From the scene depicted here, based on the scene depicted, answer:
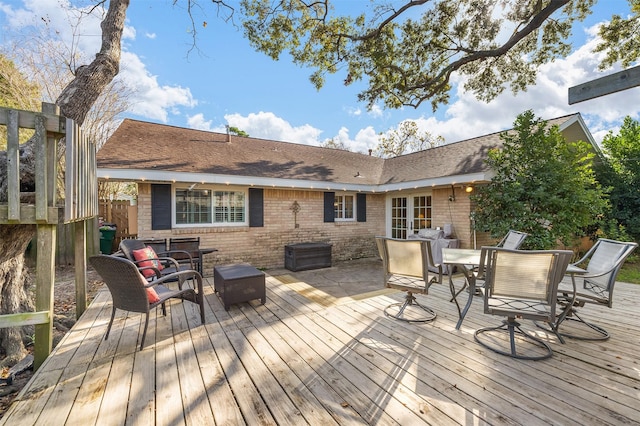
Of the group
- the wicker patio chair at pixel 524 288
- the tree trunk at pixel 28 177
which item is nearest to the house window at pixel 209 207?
the tree trunk at pixel 28 177

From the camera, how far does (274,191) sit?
7852 mm

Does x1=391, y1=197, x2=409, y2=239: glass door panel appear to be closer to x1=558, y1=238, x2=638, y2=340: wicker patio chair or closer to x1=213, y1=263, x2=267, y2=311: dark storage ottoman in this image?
x1=558, y1=238, x2=638, y2=340: wicker patio chair

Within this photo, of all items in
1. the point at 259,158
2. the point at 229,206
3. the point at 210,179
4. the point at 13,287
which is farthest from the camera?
the point at 259,158

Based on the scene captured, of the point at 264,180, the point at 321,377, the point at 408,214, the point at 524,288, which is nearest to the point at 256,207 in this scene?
the point at 264,180

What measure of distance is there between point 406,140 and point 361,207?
17.4 metres

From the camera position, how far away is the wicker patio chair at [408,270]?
11.1 feet

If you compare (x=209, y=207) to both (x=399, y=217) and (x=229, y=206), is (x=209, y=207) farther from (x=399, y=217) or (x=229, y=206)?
(x=399, y=217)

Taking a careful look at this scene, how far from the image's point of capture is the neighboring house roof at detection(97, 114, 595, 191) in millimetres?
6340

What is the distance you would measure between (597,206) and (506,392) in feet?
22.2

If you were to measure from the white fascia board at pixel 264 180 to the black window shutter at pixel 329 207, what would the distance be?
450 mm

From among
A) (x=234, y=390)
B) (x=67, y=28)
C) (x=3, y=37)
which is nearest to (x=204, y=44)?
(x=67, y=28)

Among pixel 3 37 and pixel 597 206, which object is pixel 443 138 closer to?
pixel 597 206

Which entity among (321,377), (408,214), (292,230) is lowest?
(321,377)

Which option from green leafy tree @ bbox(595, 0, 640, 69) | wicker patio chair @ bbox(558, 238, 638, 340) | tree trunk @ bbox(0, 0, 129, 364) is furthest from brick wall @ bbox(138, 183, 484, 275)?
green leafy tree @ bbox(595, 0, 640, 69)
